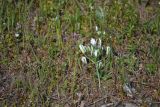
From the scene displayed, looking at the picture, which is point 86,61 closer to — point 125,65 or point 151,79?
point 125,65

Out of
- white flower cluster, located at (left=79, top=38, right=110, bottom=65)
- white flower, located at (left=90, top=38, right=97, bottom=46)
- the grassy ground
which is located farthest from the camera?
white flower, located at (left=90, top=38, right=97, bottom=46)

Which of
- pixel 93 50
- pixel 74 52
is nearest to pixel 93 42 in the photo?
pixel 93 50

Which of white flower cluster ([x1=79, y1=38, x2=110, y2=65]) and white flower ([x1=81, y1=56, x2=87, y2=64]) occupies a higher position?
white flower cluster ([x1=79, y1=38, x2=110, y2=65])

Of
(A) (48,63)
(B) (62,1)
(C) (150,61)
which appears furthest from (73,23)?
(C) (150,61)

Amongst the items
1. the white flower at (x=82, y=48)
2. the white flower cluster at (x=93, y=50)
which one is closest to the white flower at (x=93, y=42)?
the white flower cluster at (x=93, y=50)

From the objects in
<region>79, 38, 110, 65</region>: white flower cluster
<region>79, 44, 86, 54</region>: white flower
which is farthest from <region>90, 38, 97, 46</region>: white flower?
<region>79, 44, 86, 54</region>: white flower

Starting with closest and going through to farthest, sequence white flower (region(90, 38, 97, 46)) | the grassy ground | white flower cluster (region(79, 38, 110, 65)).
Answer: the grassy ground
white flower cluster (region(79, 38, 110, 65))
white flower (region(90, 38, 97, 46))

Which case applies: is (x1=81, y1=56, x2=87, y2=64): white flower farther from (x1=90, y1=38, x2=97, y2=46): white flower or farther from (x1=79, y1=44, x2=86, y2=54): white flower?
(x1=90, y1=38, x2=97, y2=46): white flower

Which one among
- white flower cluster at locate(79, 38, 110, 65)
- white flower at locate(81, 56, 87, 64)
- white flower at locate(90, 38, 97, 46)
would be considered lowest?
white flower at locate(81, 56, 87, 64)

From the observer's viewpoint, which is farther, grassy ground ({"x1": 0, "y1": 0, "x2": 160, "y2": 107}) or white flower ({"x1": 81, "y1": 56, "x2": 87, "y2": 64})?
white flower ({"x1": 81, "y1": 56, "x2": 87, "y2": 64})
